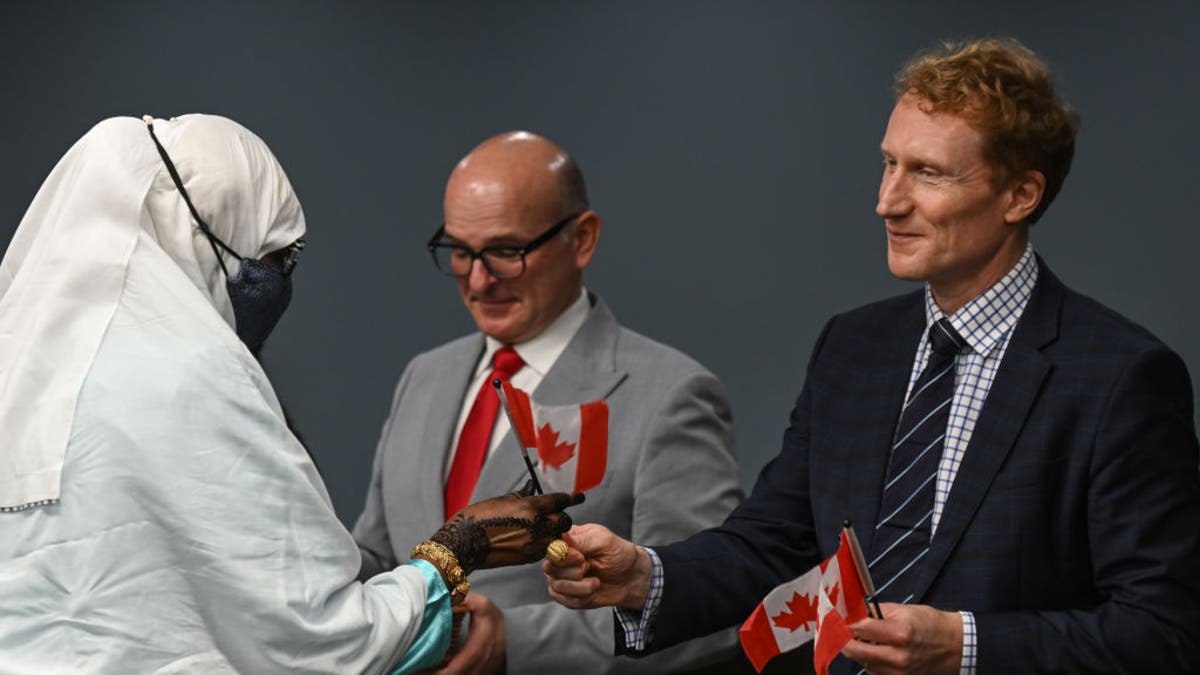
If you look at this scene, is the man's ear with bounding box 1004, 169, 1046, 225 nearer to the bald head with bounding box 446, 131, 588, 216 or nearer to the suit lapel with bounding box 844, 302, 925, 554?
the suit lapel with bounding box 844, 302, 925, 554

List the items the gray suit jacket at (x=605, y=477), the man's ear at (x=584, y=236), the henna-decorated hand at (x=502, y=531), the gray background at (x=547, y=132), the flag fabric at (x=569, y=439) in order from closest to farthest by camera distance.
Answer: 1. the henna-decorated hand at (x=502, y=531)
2. the flag fabric at (x=569, y=439)
3. the gray suit jacket at (x=605, y=477)
4. the man's ear at (x=584, y=236)
5. the gray background at (x=547, y=132)

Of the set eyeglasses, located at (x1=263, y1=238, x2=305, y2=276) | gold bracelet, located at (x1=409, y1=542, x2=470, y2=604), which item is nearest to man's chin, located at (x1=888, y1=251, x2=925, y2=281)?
gold bracelet, located at (x1=409, y1=542, x2=470, y2=604)

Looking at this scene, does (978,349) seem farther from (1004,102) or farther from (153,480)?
(153,480)

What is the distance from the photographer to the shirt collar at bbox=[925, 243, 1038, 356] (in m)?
2.65

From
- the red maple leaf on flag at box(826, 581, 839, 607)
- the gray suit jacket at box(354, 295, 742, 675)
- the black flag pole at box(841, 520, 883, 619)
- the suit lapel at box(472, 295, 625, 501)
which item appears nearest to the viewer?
the black flag pole at box(841, 520, 883, 619)

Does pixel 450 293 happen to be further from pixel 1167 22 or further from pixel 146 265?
pixel 146 265

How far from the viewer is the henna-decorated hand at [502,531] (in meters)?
2.77

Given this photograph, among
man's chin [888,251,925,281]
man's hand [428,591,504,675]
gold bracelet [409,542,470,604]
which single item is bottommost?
man's hand [428,591,504,675]

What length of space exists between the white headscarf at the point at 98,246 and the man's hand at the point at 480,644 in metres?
0.93

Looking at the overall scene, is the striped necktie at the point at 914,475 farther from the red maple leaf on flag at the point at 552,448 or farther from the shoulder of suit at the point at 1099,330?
the red maple leaf on flag at the point at 552,448

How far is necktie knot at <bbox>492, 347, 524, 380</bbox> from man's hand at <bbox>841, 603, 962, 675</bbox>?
4.86ft

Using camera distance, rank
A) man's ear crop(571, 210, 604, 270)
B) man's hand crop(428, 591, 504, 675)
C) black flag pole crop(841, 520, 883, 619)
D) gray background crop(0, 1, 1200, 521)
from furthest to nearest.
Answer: gray background crop(0, 1, 1200, 521), man's ear crop(571, 210, 604, 270), man's hand crop(428, 591, 504, 675), black flag pole crop(841, 520, 883, 619)

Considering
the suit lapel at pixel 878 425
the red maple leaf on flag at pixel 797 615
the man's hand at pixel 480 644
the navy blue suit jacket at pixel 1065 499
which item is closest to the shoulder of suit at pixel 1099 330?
the navy blue suit jacket at pixel 1065 499

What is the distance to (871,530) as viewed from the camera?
269 centimetres
